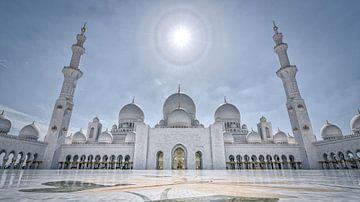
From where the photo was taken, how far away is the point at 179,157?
25234 mm

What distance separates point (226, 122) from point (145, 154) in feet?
56.3

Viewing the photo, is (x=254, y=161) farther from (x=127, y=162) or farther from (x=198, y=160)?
(x=127, y=162)

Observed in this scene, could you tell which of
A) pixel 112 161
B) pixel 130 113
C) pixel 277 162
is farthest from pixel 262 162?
pixel 130 113

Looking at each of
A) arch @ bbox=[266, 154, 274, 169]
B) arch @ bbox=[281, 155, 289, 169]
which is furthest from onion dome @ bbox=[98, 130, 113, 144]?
arch @ bbox=[281, 155, 289, 169]

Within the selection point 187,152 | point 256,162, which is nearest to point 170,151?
point 187,152

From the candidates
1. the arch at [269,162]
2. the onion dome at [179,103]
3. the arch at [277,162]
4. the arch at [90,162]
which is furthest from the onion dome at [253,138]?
the arch at [90,162]

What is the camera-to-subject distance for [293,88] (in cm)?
2803

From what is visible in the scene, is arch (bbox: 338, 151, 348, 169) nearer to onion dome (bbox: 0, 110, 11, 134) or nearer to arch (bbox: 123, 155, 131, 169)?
arch (bbox: 123, 155, 131, 169)

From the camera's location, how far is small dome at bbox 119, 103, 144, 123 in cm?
3444

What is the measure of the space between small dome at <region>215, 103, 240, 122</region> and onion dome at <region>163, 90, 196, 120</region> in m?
5.13

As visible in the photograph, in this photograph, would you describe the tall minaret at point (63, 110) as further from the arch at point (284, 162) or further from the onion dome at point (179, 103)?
the arch at point (284, 162)

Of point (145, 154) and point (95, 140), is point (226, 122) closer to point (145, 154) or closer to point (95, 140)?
point (145, 154)

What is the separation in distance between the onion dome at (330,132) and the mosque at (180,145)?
4cm

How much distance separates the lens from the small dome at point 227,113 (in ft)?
112
